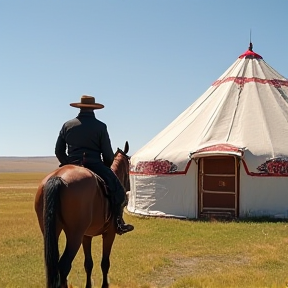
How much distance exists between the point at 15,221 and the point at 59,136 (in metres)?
8.20

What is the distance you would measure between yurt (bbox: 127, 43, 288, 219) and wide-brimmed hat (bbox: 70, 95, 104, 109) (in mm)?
6078

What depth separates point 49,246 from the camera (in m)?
4.16

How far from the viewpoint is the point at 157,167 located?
12008 millimetres

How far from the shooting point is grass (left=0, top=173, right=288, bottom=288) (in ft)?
19.8

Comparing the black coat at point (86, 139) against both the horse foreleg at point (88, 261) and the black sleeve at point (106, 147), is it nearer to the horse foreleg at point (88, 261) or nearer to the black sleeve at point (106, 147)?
the black sleeve at point (106, 147)

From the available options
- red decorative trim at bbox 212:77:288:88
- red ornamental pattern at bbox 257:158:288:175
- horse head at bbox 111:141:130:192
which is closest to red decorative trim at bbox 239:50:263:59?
red decorative trim at bbox 212:77:288:88

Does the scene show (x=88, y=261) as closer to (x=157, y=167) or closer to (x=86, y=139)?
(x=86, y=139)

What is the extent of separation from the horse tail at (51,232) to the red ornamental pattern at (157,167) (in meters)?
7.65

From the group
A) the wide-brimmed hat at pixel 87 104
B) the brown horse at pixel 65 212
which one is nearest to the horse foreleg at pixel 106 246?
the brown horse at pixel 65 212

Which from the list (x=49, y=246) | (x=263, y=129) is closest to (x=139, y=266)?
(x=49, y=246)

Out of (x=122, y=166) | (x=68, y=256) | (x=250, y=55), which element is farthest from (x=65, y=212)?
(x=250, y=55)

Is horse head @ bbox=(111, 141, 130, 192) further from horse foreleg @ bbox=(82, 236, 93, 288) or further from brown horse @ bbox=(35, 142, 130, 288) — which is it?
brown horse @ bbox=(35, 142, 130, 288)

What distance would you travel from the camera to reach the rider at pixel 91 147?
5.04 meters

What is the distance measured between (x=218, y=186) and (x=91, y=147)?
26.0 feet
